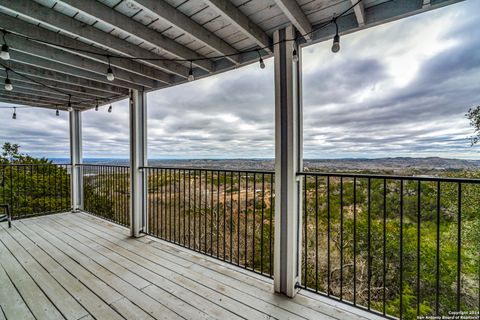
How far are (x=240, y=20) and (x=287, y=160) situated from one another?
3.96 feet

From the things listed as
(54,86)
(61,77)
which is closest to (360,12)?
(61,77)

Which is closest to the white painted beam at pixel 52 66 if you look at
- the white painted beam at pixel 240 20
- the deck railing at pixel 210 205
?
the deck railing at pixel 210 205

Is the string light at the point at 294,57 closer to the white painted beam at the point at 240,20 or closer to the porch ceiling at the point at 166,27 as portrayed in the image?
the porch ceiling at the point at 166,27

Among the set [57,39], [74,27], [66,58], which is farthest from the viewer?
[66,58]

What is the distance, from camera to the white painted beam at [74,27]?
5.09ft

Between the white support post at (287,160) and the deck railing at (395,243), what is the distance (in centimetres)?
15

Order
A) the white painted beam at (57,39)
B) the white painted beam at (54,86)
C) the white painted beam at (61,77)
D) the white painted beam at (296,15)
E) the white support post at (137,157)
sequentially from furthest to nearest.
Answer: the white support post at (137,157)
the white painted beam at (54,86)
the white painted beam at (61,77)
the white painted beam at (57,39)
the white painted beam at (296,15)

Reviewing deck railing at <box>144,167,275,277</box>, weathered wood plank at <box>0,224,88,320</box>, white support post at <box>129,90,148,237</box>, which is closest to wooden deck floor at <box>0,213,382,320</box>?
weathered wood plank at <box>0,224,88,320</box>

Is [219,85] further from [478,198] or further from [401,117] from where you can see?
[478,198]

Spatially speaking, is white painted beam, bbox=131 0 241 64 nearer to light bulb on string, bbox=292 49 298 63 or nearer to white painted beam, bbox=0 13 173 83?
light bulb on string, bbox=292 49 298 63

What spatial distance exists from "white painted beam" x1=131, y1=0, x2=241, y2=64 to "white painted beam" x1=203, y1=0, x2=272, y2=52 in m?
0.38

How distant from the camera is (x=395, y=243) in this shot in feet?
19.8

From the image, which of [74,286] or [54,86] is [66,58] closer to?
[54,86]

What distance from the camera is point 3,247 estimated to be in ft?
9.05
